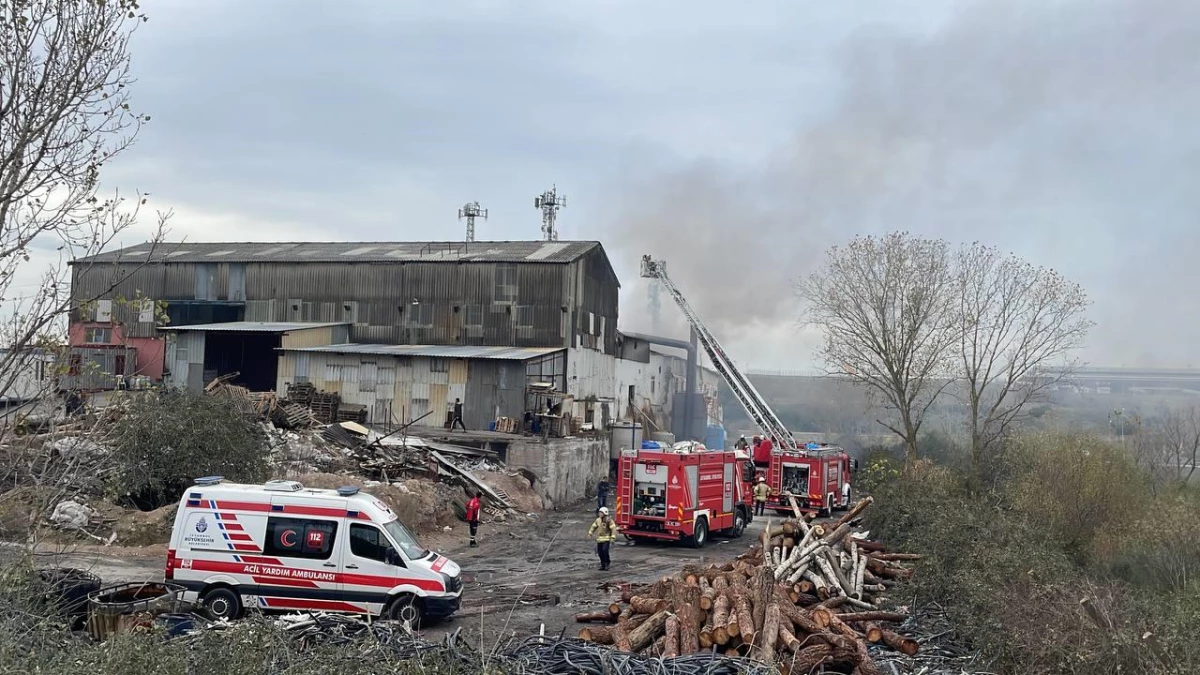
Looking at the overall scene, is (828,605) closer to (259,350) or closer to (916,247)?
(916,247)

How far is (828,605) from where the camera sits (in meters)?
14.8

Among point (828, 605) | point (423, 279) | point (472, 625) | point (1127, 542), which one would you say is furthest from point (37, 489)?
point (423, 279)

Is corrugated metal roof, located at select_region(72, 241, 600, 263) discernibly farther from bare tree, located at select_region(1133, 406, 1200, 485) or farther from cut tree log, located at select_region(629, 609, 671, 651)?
cut tree log, located at select_region(629, 609, 671, 651)

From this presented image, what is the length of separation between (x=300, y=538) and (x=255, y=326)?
2841 cm

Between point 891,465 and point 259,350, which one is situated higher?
point 259,350

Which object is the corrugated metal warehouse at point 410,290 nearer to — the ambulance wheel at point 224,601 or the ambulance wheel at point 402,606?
the ambulance wheel at point 402,606

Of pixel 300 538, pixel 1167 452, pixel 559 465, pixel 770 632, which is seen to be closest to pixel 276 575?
pixel 300 538

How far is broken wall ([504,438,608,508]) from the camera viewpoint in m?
31.8

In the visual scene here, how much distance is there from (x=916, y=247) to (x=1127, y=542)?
1874 centimetres

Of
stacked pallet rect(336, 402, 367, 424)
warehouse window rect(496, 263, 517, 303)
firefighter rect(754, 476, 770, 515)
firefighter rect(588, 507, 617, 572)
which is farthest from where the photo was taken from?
warehouse window rect(496, 263, 517, 303)

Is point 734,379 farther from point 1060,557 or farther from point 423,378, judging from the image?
point 1060,557

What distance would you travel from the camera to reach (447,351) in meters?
36.8

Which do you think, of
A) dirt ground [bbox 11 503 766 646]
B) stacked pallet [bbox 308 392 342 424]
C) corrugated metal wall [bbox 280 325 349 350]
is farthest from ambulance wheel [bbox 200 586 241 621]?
corrugated metal wall [bbox 280 325 349 350]

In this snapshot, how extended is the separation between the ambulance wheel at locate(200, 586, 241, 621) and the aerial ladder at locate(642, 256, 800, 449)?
75.2ft
